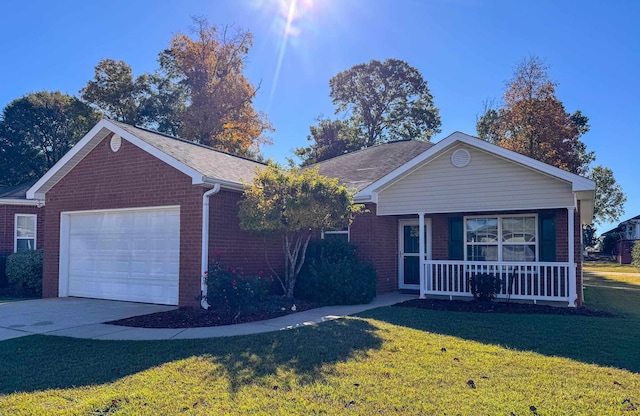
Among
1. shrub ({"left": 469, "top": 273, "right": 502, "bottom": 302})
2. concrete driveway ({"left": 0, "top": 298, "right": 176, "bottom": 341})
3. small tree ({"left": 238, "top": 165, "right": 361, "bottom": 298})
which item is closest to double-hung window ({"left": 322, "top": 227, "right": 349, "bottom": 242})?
small tree ({"left": 238, "top": 165, "right": 361, "bottom": 298})

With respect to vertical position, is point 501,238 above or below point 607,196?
below

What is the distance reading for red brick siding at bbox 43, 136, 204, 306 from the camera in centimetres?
1037

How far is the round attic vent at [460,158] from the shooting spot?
38.9 ft

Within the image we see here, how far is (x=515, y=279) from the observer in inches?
451

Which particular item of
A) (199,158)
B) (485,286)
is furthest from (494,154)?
(199,158)

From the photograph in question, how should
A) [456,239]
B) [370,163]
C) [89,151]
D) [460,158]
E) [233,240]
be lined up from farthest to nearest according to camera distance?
[370,163], [456,239], [89,151], [460,158], [233,240]

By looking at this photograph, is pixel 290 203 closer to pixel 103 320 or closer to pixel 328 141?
pixel 103 320

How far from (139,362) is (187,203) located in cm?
512

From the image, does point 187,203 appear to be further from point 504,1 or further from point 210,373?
point 504,1

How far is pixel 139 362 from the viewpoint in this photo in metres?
5.90

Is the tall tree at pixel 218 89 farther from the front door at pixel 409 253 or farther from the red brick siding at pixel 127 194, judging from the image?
the front door at pixel 409 253

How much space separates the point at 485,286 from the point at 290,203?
5266 mm

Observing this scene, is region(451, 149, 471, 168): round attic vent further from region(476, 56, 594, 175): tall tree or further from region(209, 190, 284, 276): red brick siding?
region(476, 56, 594, 175): tall tree

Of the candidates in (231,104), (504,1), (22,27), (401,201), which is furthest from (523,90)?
(22,27)
